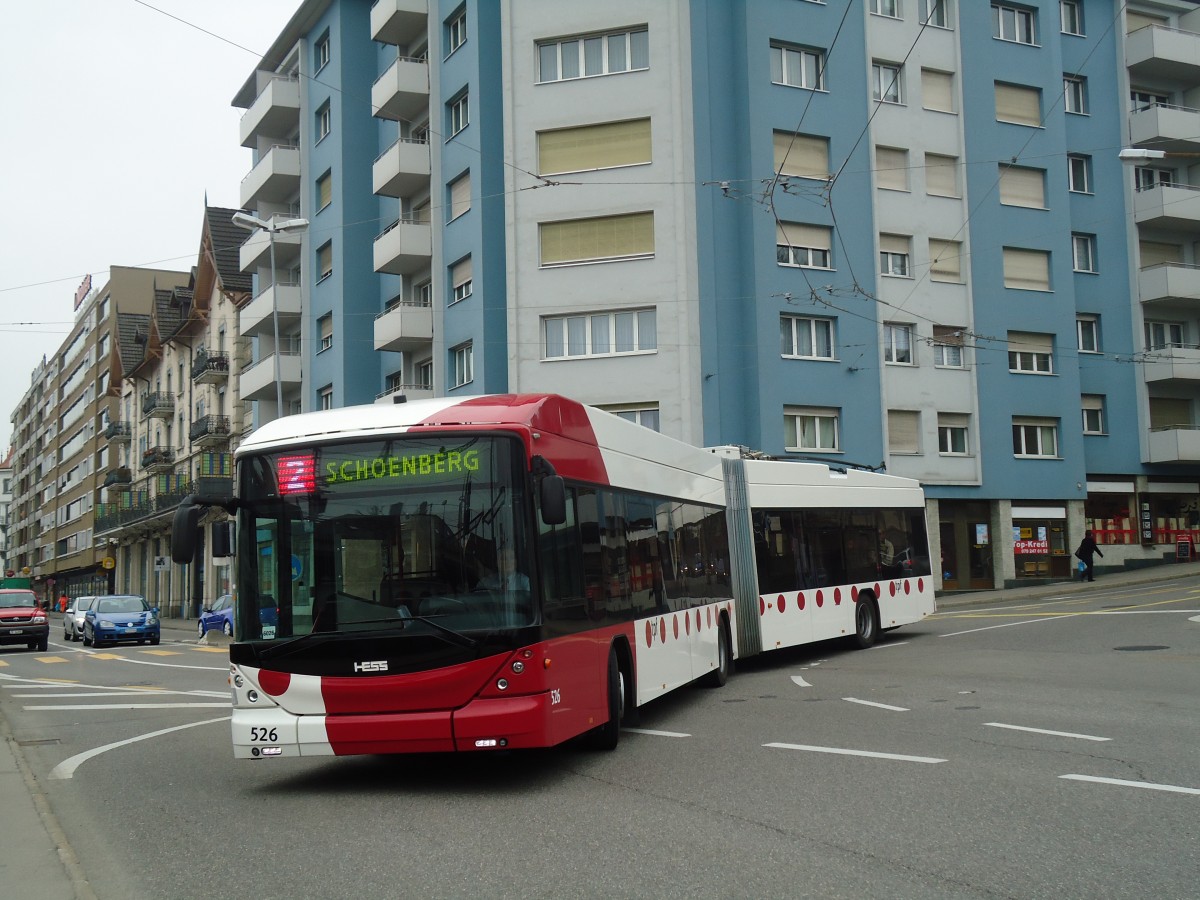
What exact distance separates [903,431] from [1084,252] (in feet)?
34.8

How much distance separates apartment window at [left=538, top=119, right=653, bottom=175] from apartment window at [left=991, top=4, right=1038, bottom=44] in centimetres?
1348

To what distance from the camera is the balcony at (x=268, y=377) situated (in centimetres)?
4741

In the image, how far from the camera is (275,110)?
4791 cm

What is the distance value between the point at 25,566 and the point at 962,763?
128m

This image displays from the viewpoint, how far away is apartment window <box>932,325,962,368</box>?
3882cm

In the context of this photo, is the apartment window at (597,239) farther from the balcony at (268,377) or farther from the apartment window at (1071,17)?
the apartment window at (1071,17)

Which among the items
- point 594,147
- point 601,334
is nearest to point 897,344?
point 601,334

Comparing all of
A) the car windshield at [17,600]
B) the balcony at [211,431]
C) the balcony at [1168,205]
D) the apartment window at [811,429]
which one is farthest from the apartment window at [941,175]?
the balcony at [211,431]

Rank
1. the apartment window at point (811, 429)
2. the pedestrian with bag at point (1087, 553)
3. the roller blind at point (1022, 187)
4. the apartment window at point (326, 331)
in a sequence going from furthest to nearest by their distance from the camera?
the apartment window at point (326, 331) < the roller blind at point (1022, 187) < the pedestrian with bag at point (1087, 553) < the apartment window at point (811, 429)

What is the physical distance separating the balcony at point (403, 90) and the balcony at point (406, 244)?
3615 millimetres

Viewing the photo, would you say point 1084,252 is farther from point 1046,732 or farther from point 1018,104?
point 1046,732

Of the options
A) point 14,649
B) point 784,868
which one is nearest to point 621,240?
point 14,649

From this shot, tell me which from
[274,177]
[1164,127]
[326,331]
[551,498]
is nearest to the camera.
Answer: [551,498]

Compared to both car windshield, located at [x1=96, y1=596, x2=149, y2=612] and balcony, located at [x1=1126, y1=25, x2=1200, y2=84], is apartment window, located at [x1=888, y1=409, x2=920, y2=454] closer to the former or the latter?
balcony, located at [x1=1126, y1=25, x2=1200, y2=84]
